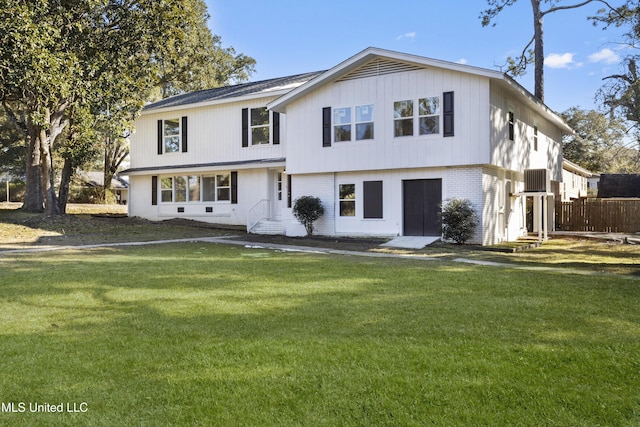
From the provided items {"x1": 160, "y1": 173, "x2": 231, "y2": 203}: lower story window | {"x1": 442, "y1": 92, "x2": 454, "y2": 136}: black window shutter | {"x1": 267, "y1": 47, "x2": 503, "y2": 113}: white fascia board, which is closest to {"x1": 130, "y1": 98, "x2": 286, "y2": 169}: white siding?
{"x1": 160, "y1": 173, "x2": 231, "y2": 203}: lower story window

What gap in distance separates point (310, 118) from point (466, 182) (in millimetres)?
6279

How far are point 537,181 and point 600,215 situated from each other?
787 centimetres

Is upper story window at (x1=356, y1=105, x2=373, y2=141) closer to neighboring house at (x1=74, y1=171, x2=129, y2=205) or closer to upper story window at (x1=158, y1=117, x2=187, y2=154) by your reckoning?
upper story window at (x1=158, y1=117, x2=187, y2=154)

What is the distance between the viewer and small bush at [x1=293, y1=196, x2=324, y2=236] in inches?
744

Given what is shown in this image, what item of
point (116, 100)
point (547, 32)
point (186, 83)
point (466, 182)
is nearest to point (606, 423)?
point (466, 182)

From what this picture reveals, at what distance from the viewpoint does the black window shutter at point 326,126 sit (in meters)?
18.9

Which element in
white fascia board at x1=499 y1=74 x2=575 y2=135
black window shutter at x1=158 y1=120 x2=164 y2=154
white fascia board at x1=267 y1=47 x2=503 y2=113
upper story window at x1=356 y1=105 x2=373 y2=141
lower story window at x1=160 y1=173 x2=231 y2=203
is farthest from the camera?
black window shutter at x1=158 y1=120 x2=164 y2=154

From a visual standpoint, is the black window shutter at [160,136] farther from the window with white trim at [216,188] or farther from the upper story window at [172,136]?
the window with white trim at [216,188]

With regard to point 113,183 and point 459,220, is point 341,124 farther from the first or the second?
point 113,183

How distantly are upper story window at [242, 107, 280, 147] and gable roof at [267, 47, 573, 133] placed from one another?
8.70 ft

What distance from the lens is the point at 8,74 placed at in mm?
16938

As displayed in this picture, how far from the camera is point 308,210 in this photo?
1888 cm

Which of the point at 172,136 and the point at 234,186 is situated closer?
the point at 234,186

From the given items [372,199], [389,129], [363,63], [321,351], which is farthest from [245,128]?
[321,351]
